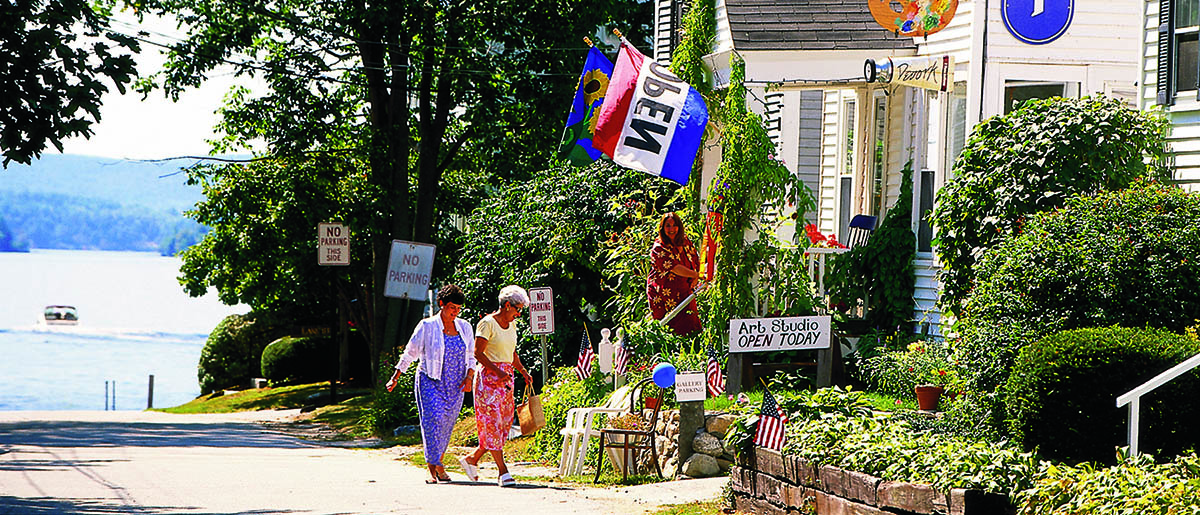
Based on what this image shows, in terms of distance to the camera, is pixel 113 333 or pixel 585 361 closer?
pixel 585 361

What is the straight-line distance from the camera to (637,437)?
43.0ft

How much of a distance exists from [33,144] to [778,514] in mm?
6759

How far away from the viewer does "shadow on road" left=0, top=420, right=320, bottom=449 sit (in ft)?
61.1

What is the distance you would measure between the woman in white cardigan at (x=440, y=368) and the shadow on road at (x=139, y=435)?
21.7ft

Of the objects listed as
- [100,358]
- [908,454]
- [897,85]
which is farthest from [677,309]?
[100,358]

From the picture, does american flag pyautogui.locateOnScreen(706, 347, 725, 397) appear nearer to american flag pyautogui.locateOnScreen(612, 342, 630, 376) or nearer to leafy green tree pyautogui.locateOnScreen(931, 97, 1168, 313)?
american flag pyautogui.locateOnScreen(612, 342, 630, 376)

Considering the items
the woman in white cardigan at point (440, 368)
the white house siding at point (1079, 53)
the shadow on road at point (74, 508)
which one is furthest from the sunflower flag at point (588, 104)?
the shadow on road at point (74, 508)

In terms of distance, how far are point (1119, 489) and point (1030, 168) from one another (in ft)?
15.5

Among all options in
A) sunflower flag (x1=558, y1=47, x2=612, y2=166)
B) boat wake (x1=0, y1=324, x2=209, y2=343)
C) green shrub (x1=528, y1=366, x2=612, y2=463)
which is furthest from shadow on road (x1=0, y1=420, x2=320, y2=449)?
boat wake (x1=0, y1=324, x2=209, y2=343)

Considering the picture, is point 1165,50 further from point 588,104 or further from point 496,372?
point 496,372

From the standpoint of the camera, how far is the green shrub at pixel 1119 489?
7.40m

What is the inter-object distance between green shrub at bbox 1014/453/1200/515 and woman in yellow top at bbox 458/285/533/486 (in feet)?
18.1

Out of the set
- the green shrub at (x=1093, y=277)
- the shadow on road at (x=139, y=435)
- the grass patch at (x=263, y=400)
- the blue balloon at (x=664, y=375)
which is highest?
the green shrub at (x=1093, y=277)

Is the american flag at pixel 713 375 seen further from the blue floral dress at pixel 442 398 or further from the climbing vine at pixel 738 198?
the blue floral dress at pixel 442 398
